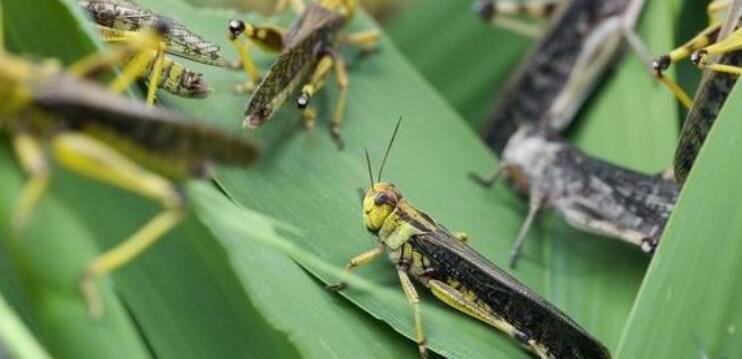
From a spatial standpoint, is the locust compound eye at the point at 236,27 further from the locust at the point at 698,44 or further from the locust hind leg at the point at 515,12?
the locust hind leg at the point at 515,12

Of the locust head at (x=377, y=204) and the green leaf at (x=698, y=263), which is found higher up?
the green leaf at (x=698, y=263)

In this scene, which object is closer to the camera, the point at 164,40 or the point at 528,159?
the point at 164,40

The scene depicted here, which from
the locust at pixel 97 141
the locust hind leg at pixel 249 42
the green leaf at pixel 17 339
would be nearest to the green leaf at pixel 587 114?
the locust hind leg at pixel 249 42

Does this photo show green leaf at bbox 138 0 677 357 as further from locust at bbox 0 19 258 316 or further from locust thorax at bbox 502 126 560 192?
locust at bbox 0 19 258 316

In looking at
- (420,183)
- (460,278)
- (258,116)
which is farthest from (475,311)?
(258,116)

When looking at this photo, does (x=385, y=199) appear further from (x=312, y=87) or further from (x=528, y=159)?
(x=528, y=159)

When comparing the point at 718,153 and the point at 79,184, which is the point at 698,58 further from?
the point at 79,184
